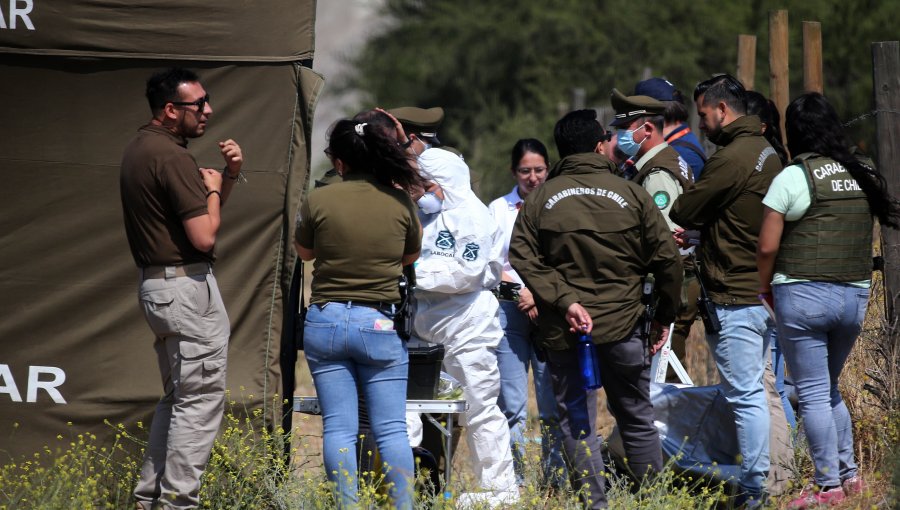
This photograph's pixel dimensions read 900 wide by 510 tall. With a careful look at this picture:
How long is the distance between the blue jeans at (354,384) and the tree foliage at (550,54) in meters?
12.8

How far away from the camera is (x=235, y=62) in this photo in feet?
18.6

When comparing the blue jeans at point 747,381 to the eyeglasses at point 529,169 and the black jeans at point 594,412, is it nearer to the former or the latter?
the black jeans at point 594,412

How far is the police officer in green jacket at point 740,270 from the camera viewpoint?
5129 millimetres

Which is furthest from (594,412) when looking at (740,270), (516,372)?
(740,270)

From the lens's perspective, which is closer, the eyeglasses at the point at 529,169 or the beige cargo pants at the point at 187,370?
the beige cargo pants at the point at 187,370

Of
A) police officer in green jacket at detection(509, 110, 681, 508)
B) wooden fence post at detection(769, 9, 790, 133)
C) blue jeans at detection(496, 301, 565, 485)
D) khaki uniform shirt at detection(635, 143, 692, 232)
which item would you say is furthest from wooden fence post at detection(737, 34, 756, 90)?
police officer in green jacket at detection(509, 110, 681, 508)

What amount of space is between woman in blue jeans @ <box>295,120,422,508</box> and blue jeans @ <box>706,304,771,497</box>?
63.4 inches

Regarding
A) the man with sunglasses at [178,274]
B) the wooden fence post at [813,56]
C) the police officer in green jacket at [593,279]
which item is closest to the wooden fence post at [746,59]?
the wooden fence post at [813,56]

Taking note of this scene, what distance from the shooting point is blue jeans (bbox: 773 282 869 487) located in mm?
4871

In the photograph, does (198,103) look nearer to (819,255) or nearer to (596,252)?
(596,252)

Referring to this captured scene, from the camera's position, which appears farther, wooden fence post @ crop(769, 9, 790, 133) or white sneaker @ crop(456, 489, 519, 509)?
wooden fence post @ crop(769, 9, 790, 133)

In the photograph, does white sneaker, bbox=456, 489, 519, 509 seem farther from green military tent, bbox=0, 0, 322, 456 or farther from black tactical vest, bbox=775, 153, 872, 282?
black tactical vest, bbox=775, 153, 872, 282

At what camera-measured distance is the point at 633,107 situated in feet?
19.5

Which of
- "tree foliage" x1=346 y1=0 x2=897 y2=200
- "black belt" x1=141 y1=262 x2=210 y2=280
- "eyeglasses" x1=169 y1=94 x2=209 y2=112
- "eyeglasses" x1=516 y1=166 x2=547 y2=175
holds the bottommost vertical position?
"black belt" x1=141 y1=262 x2=210 y2=280
